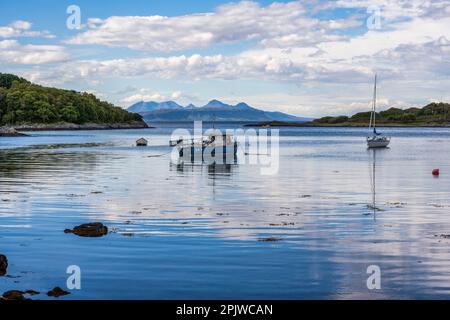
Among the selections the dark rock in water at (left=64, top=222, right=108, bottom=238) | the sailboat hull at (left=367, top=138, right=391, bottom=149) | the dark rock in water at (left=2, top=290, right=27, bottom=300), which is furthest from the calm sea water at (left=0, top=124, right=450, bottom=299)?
the sailboat hull at (left=367, top=138, right=391, bottom=149)

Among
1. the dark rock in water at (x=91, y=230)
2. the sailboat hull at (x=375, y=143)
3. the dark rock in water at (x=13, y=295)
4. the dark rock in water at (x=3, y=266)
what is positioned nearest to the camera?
the dark rock in water at (x=13, y=295)

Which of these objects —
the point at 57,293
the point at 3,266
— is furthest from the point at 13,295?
the point at 3,266

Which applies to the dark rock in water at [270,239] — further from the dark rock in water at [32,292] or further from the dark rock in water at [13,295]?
the dark rock in water at [13,295]

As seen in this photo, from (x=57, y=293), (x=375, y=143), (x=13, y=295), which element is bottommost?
(x=57, y=293)

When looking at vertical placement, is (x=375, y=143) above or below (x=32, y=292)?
above

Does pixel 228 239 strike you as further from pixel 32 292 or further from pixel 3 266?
pixel 32 292

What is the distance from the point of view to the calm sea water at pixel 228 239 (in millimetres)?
18688

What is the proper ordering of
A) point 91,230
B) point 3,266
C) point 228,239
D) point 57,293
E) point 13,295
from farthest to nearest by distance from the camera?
point 91,230 < point 228,239 < point 3,266 < point 57,293 < point 13,295

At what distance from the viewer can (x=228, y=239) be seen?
2581 centimetres

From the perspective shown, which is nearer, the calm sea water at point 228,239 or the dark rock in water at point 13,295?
the dark rock in water at point 13,295

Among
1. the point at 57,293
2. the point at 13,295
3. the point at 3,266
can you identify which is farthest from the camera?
the point at 3,266

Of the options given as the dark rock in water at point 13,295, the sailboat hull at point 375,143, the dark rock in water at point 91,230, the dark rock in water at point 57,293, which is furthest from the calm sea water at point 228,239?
the sailboat hull at point 375,143

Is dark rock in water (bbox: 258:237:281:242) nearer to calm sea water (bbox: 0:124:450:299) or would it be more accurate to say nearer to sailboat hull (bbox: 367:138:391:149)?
calm sea water (bbox: 0:124:450:299)
